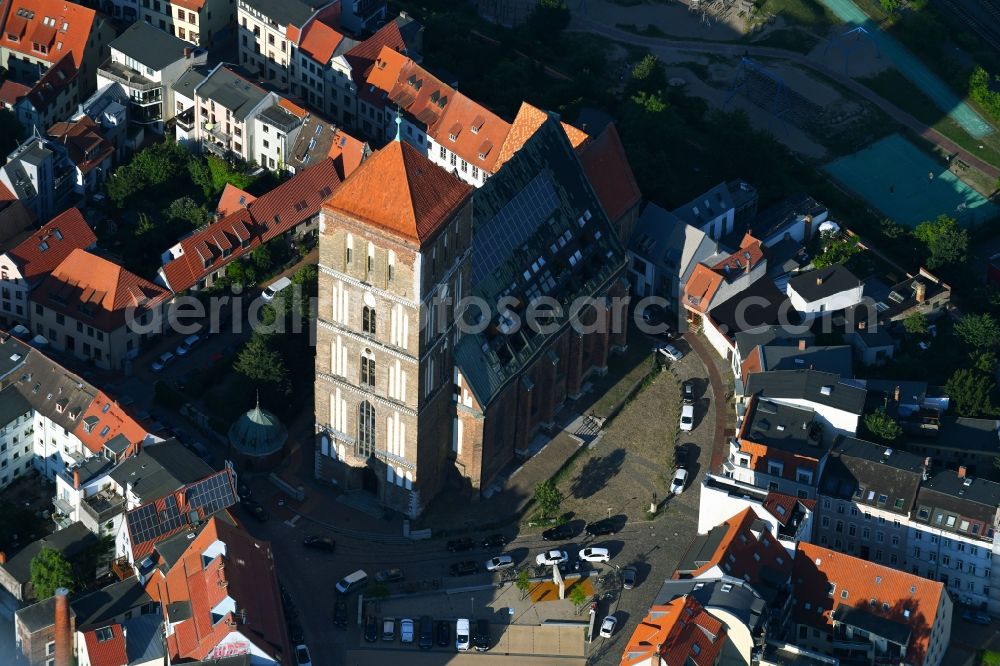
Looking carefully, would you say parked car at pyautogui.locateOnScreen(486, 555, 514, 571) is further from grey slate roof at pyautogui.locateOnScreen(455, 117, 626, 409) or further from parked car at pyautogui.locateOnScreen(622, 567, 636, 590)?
grey slate roof at pyautogui.locateOnScreen(455, 117, 626, 409)

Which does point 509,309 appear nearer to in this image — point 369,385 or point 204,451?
point 369,385

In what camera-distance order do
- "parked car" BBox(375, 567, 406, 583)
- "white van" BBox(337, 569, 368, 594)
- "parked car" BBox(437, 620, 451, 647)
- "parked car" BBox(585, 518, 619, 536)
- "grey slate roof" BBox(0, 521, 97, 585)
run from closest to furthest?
"grey slate roof" BBox(0, 521, 97, 585) → "parked car" BBox(437, 620, 451, 647) → "white van" BBox(337, 569, 368, 594) → "parked car" BBox(375, 567, 406, 583) → "parked car" BBox(585, 518, 619, 536)

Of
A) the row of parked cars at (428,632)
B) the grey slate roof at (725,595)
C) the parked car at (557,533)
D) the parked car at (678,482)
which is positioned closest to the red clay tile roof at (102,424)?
the row of parked cars at (428,632)

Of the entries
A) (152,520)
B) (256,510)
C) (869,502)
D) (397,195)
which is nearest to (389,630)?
(256,510)

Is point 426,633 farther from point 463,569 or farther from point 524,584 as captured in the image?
point 524,584

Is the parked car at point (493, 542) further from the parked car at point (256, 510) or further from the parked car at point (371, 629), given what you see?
the parked car at point (256, 510)

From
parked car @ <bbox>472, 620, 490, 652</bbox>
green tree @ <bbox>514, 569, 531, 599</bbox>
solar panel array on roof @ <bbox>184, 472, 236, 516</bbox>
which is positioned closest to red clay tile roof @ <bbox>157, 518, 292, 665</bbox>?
solar panel array on roof @ <bbox>184, 472, 236, 516</bbox>

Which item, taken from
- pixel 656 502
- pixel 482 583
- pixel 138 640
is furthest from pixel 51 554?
pixel 656 502
